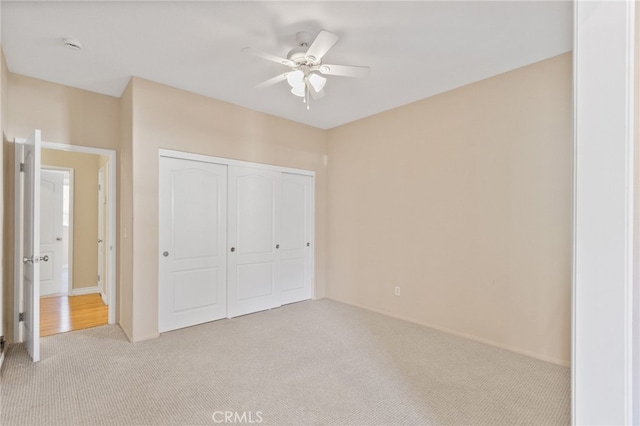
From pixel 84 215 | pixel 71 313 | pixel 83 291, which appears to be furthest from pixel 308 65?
pixel 83 291

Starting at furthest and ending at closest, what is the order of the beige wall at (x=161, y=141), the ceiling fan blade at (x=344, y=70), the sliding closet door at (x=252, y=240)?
the sliding closet door at (x=252, y=240) < the beige wall at (x=161, y=141) < the ceiling fan blade at (x=344, y=70)

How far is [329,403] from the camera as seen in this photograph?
2.22 meters

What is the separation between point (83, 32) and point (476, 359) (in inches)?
170

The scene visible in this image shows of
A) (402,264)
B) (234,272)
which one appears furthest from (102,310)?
(402,264)

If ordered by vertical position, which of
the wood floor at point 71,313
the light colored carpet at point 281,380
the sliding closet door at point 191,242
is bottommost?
the wood floor at point 71,313

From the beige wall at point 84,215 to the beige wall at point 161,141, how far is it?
2.38 metres

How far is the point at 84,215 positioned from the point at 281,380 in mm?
4786

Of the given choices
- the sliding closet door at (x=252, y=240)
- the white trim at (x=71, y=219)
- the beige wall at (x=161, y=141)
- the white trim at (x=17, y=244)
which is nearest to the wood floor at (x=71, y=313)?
the white trim at (x=71, y=219)

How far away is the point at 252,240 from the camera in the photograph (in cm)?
436

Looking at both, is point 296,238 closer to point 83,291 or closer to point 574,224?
point 83,291

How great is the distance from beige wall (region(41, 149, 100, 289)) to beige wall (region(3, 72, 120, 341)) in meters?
2.06

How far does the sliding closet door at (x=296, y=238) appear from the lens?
4738mm

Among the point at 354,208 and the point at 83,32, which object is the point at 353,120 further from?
the point at 83,32

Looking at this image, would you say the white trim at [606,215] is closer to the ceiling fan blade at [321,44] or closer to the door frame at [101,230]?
the ceiling fan blade at [321,44]
